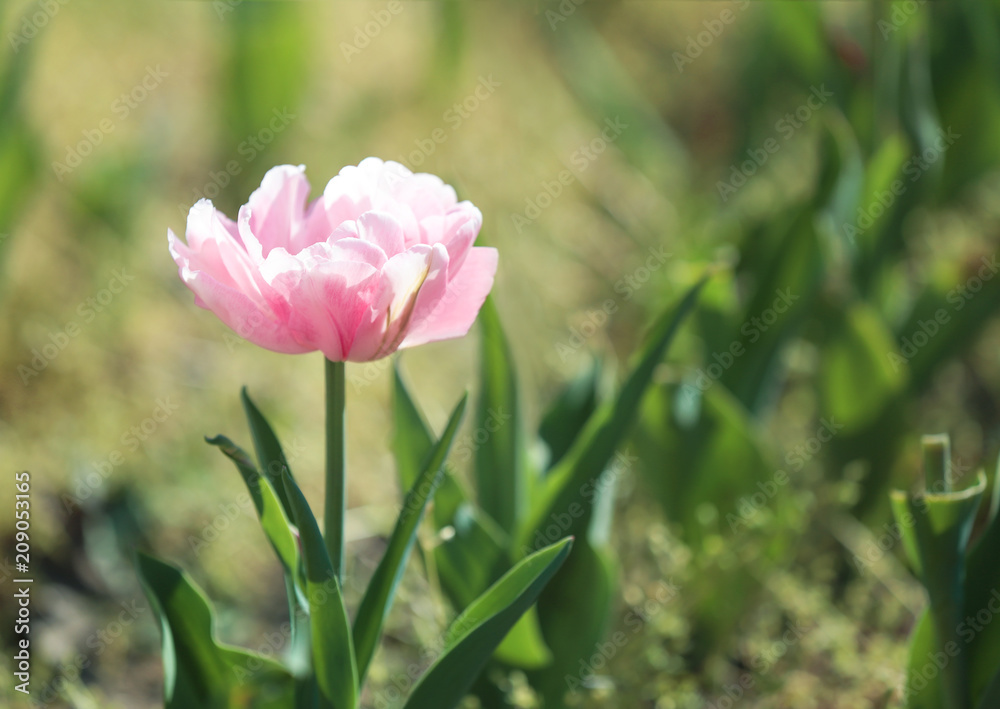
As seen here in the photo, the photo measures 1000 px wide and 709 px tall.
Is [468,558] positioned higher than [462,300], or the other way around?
[462,300]

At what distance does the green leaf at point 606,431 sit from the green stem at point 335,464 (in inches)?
12.1

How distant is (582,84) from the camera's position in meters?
2.36

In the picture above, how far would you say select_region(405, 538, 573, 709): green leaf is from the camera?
2.60ft

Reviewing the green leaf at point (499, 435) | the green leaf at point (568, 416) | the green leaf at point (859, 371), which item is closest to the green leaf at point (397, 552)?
the green leaf at point (499, 435)

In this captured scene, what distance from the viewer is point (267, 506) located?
0.75 m

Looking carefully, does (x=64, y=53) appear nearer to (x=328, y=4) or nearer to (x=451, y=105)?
(x=328, y=4)

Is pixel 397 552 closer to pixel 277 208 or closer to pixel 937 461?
pixel 277 208

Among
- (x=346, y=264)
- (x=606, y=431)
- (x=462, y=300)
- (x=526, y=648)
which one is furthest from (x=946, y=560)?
(x=346, y=264)

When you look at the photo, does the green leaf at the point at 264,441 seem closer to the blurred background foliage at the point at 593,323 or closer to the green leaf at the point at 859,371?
the blurred background foliage at the point at 593,323

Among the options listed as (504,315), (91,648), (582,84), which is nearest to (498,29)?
(582,84)

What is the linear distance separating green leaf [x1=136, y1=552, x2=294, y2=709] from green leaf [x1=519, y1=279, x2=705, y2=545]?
0.37 meters

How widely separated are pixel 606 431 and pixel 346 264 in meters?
0.46

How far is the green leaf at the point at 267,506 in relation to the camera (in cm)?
74

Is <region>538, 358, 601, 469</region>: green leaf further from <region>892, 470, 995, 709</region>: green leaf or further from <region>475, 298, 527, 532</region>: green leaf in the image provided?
<region>892, 470, 995, 709</region>: green leaf
